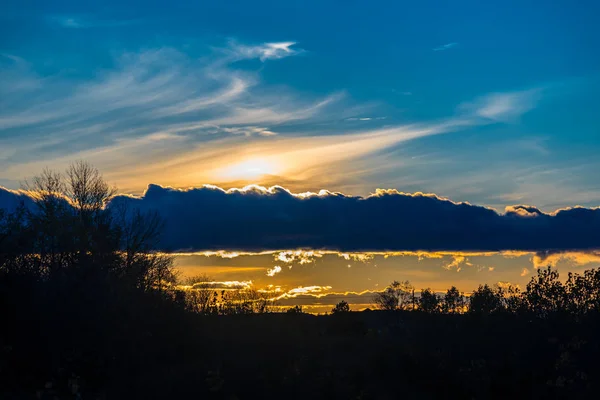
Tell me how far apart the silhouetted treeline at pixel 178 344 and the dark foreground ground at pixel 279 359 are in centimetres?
10

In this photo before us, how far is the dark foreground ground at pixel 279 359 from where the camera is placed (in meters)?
43.8

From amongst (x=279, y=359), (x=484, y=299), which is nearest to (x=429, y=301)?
(x=484, y=299)

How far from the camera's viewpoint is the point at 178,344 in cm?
5612

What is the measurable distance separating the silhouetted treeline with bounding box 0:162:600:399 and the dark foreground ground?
0.10 metres

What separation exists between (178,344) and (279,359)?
9.02 m

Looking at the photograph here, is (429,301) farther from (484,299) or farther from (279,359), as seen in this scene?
(279,359)

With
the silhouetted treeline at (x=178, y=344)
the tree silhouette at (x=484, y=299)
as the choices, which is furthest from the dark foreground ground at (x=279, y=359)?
the tree silhouette at (x=484, y=299)

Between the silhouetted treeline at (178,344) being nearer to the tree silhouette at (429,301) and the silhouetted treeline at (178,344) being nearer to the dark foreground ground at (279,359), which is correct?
the dark foreground ground at (279,359)

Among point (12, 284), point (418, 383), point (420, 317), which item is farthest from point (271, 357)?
point (420, 317)

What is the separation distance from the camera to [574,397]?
60156 mm

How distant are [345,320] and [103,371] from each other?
162 ft

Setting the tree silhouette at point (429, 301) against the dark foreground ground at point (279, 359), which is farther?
the tree silhouette at point (429, 301)

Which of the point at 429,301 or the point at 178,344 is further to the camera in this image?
the point at 429,301

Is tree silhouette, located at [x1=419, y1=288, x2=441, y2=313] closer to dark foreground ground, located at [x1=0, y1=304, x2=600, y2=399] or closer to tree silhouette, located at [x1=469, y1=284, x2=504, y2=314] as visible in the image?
tree silhouette, located at [x1=469, y1=284, x2=504, y2=314]
